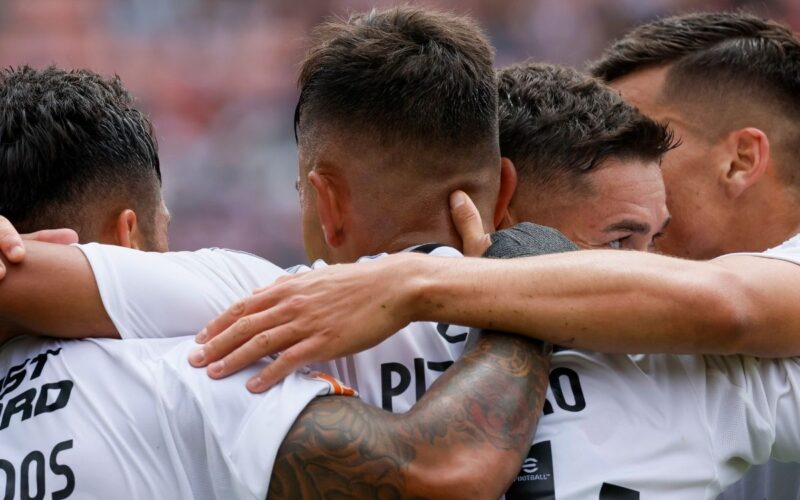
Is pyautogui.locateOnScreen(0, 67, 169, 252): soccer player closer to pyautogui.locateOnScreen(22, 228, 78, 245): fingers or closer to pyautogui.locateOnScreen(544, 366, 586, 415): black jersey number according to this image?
pyautogui.locateOnScreen(22, 228, 78, 245): fingers

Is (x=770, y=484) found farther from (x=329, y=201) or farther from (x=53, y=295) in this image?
(x=53, y=295)

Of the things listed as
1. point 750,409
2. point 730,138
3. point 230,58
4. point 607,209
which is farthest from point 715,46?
point 230,58

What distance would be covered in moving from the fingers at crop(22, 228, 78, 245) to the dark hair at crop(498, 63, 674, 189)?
133 centimetres

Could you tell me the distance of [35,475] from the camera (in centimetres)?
225

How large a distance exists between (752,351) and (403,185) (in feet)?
3.20

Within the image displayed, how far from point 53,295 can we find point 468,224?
105cm

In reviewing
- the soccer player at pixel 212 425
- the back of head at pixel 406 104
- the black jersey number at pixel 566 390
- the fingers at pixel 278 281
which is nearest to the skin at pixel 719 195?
the back of head at pixel 406 104

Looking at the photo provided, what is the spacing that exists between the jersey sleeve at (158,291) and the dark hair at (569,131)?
1.09 m

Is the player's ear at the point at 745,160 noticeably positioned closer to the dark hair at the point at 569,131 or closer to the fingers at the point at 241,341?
the dark hair at the point at 569,131

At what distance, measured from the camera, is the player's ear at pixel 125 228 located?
9.47 feet

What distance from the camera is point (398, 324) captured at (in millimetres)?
2387

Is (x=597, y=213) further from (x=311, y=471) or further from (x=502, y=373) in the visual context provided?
(x=311, y=471)

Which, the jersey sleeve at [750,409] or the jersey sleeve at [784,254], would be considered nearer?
the jersey sleeve at [750,409]

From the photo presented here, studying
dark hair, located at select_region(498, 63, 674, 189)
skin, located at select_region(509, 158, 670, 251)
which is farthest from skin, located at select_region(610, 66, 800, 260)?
skin, located at select_region(509, 158, 670, 251)
